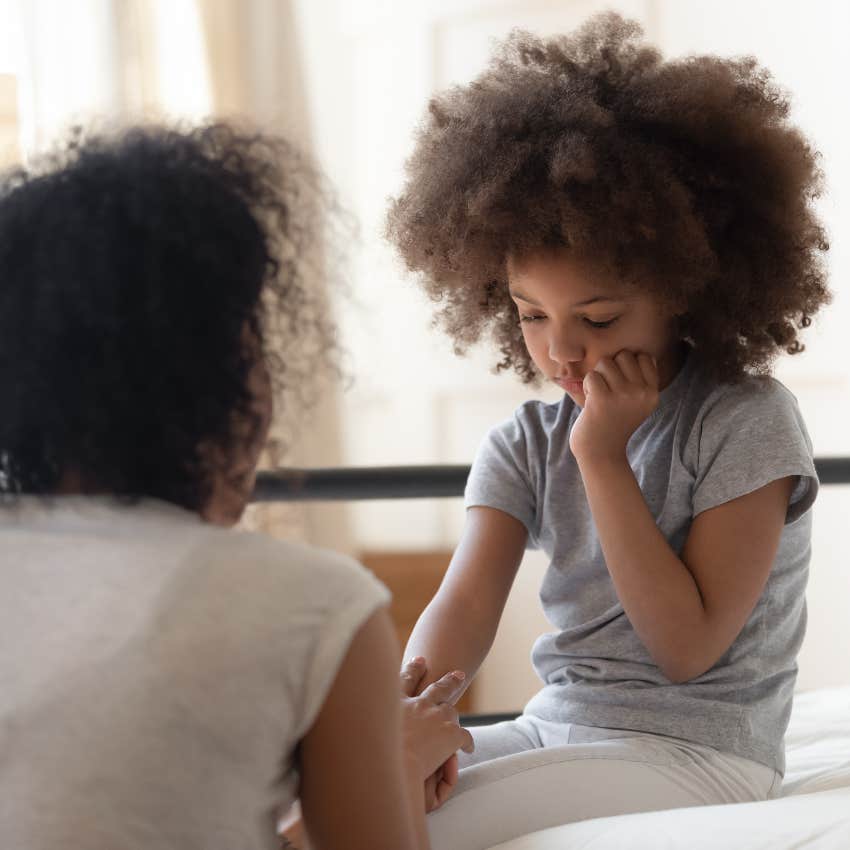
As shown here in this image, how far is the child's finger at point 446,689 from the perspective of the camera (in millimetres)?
1148

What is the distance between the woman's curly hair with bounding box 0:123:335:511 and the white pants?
1.59ft

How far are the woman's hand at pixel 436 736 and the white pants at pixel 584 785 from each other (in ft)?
0.08

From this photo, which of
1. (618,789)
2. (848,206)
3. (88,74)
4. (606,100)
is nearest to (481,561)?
(618,789)

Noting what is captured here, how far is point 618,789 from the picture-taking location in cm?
114

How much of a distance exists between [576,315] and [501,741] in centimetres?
45

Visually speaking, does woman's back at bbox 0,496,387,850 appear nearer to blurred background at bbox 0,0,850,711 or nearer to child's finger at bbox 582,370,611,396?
child's finger at bbox 582,370,611,396

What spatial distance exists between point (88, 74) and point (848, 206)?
1.75 metres

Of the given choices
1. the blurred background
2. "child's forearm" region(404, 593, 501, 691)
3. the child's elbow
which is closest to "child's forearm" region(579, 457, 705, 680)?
the child's elbow

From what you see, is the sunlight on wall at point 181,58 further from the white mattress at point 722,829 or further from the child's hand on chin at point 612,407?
the white mattress at point 722,829

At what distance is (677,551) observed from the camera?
1229 mm

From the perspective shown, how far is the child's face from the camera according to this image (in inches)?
48.1

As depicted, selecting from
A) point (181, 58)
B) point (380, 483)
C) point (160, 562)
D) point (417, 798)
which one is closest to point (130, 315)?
point (160, 562)

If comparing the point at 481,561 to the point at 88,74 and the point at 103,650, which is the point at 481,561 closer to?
the point at 103,650

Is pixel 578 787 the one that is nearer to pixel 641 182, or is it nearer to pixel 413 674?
pixel 413 674
